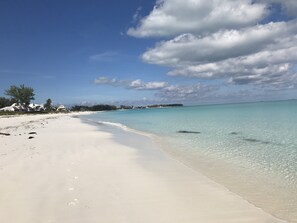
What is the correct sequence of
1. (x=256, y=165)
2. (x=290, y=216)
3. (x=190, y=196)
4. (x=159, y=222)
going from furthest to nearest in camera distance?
(x=256, y=165) → (x=190, y=196) → (x=290, y=216) → (x=159, y=222)

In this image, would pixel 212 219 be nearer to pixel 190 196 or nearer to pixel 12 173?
pixel 190 196

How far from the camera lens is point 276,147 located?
17.3 m

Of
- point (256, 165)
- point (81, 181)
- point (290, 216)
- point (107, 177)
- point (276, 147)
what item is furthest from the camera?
point (276, 147)

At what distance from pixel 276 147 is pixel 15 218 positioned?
15.3m

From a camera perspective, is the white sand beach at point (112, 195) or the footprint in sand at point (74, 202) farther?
the footprint in sand at point (74, 202)

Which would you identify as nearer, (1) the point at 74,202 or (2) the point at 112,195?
(1) the point at 74,202

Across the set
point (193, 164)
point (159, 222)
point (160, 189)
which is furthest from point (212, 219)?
point (193, 164)

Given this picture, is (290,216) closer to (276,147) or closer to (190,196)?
(190,196)

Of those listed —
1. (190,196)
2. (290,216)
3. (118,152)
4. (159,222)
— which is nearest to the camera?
(159,222)

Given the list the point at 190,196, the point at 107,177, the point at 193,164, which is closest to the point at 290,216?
the point at 190,196

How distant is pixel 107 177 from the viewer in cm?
951

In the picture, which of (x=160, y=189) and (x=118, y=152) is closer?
(x=160, y=189)

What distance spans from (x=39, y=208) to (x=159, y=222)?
8.95 ft

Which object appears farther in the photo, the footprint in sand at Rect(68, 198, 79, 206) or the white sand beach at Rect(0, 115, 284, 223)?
the footprint in sand at Rect(68, 198, 79, 206)
